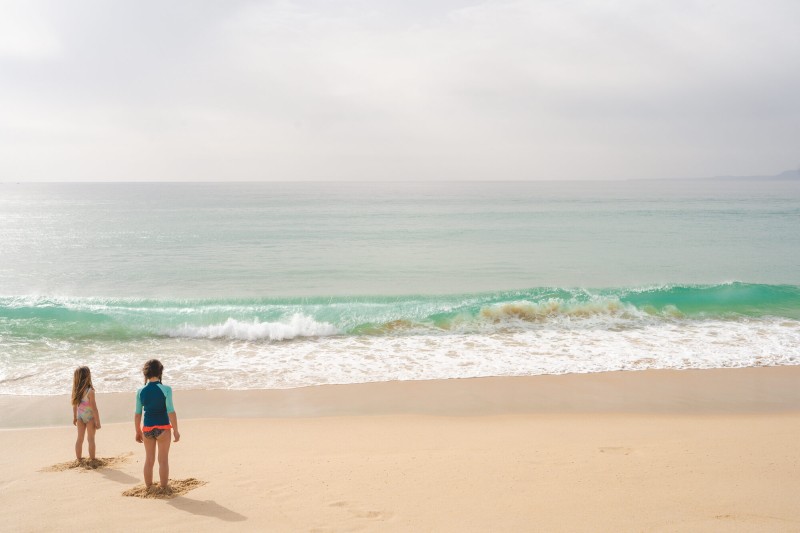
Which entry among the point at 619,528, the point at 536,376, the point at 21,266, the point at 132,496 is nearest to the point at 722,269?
the point at 536,376

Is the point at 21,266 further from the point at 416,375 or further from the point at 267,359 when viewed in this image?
the point at 416,375

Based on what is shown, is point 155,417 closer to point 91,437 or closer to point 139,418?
point 139,418

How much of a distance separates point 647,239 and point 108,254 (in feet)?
109

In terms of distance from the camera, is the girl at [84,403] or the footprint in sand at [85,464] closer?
the girl at [84,403]

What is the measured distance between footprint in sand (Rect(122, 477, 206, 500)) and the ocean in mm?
4759

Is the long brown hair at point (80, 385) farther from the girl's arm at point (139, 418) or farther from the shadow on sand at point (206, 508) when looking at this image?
the shadow on sand at point (206, 508)

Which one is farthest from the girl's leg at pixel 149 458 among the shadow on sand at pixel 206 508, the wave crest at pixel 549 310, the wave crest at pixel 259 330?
the wave crest at pixel 549 310

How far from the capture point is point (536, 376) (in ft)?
37.9

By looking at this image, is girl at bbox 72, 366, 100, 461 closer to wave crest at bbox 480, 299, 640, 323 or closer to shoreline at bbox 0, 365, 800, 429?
shoreline at bbox 0, 365, 800, 429

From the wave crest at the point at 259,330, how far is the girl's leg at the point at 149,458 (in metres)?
8.89

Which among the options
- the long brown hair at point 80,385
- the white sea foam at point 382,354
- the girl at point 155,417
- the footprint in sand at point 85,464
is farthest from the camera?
the white sea foam at point 382,354

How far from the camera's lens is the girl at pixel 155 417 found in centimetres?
582

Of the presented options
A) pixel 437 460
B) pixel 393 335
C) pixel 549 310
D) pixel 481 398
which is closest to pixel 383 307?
pixel 393 335

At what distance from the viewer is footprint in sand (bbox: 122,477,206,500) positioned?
19.6 ft
